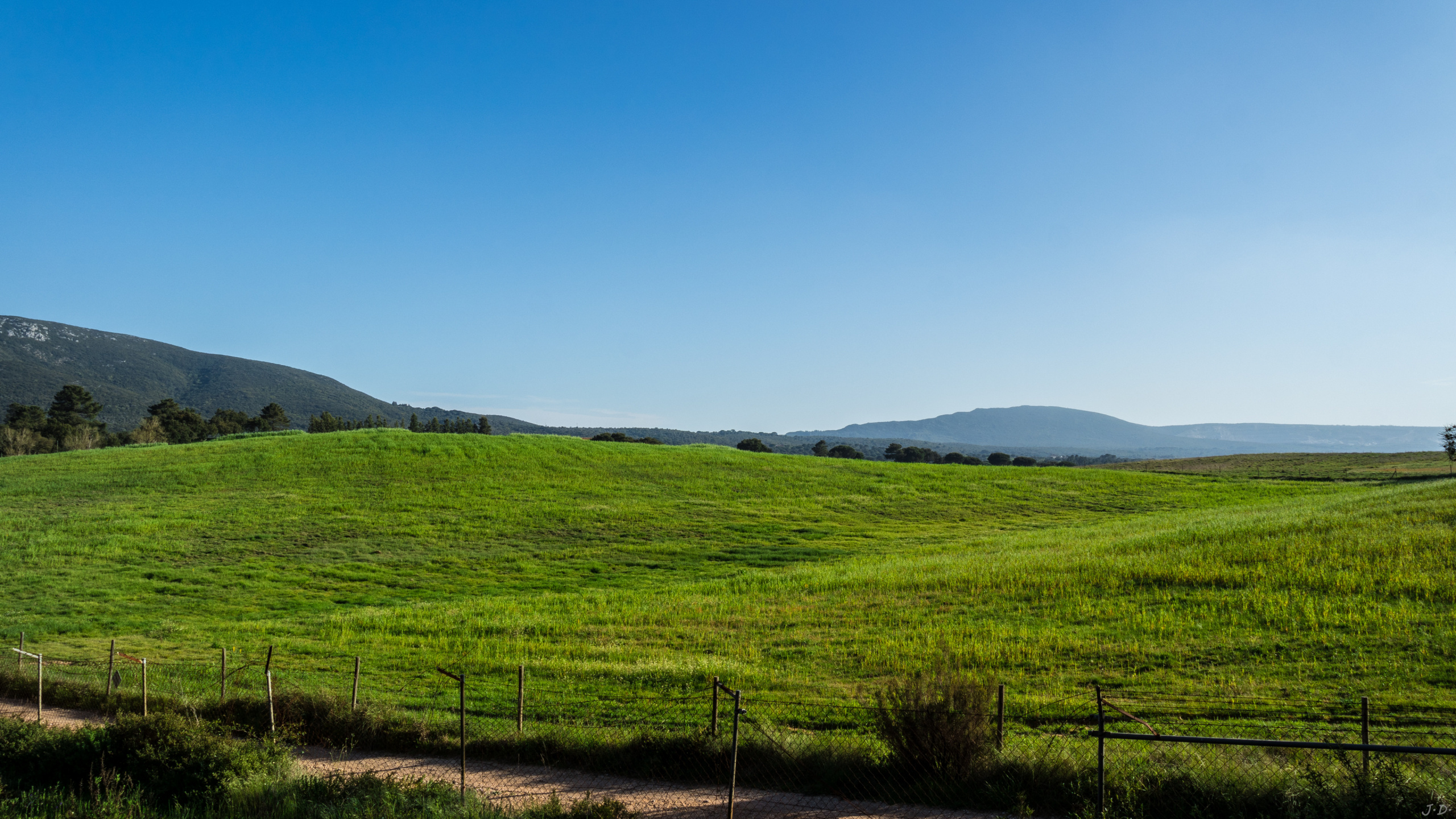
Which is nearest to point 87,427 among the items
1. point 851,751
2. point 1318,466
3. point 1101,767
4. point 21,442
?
point 21,442

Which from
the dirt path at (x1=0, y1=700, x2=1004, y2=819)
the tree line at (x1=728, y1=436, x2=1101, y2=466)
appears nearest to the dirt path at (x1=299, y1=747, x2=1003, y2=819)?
the dirt path at (x1=0, y1=700, x2=1004, y2=819)

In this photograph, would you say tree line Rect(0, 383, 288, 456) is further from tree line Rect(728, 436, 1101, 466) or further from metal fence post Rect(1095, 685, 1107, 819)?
metal fence post Rect(1095, 685, 1107, 819)

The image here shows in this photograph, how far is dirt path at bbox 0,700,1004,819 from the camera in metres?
9.16

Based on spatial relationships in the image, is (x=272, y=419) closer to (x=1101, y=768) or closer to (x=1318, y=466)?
(x=1101, y=768)

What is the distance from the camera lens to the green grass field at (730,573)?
55.2ft

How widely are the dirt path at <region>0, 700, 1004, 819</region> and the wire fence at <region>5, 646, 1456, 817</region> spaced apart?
0.11 ft

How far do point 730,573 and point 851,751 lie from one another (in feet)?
73.6

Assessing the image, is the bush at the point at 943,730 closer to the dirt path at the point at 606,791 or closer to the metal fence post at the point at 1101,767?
the dirt path at the point at 606,791

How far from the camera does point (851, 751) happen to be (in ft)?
33.8

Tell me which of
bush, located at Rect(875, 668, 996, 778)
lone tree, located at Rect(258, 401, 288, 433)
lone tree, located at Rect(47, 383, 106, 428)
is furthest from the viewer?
lone tree, located at Rect(258, 401, 288, 433)

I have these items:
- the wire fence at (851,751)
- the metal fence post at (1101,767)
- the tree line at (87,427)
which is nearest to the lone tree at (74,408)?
the tree line at (87,427)

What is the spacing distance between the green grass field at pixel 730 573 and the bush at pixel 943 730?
4796 millimetres

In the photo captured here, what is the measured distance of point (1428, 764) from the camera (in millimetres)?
8812

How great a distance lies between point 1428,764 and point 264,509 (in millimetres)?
49145
